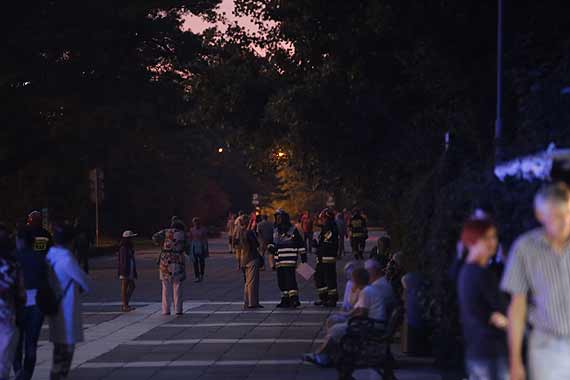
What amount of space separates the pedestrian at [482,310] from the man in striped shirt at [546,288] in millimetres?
533

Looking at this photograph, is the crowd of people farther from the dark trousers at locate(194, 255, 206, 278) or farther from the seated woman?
the dark trousers at locate(194, 255, 206, 278)

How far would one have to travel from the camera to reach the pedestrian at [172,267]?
21.6 metres

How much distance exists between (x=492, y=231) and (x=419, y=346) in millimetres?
7510

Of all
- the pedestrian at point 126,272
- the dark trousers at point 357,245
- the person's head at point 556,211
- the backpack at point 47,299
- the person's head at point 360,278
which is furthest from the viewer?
the dark trousers at point 357,245

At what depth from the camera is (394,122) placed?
2880 cm

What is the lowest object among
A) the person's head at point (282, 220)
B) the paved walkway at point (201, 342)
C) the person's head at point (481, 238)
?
the paved walkway at point (201, 342)

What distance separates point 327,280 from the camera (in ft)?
77.1

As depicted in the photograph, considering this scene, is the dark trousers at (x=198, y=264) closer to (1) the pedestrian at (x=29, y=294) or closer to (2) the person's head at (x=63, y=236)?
(1) the pedestrian at (x=29, y=294)

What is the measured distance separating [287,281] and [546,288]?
1603 centimetres

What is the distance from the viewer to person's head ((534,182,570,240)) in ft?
22.5

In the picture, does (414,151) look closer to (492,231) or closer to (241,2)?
(241,2)

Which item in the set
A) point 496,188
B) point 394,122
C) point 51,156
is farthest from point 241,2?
point 496,188

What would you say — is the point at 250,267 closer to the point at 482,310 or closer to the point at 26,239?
the point at 26,239

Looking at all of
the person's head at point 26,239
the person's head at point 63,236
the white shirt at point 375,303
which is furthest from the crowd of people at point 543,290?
the person's head at point 26,239
